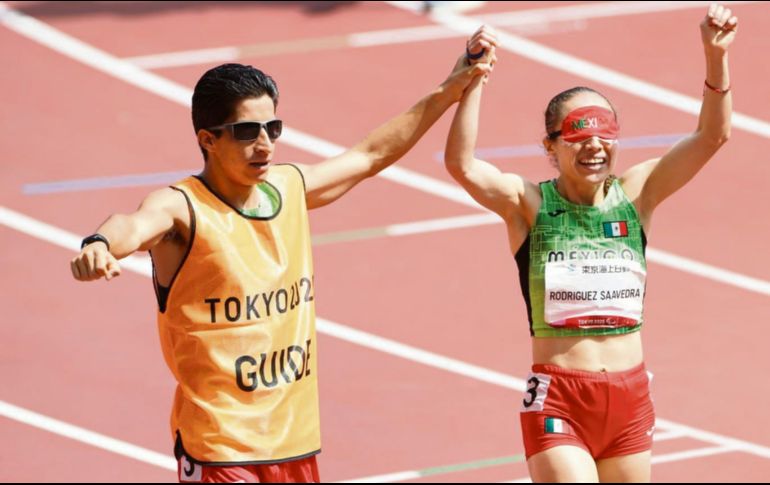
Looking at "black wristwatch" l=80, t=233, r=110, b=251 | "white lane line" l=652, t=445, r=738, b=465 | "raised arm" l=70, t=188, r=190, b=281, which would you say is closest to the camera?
"raised arm" l=70, t=188, r=190, b=281

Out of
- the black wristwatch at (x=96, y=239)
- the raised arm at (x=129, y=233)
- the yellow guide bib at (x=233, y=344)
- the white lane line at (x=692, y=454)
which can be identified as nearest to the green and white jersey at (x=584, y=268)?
the yellow guide bib at (x=233, y=344)

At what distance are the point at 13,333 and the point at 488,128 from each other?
3.24 metres

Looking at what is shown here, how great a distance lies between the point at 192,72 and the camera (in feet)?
30.6

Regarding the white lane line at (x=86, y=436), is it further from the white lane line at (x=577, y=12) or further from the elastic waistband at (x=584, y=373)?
the white lane line at (x=577, y=12)

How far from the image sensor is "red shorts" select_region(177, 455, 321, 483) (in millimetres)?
4270

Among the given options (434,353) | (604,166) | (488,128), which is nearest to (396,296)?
(434,353)

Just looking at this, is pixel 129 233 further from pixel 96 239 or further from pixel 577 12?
pixel 577 12

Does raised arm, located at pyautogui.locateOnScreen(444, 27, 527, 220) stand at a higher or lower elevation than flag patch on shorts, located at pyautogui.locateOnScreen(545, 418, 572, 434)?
higher

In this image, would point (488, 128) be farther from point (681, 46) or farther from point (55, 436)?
point (55, 436)

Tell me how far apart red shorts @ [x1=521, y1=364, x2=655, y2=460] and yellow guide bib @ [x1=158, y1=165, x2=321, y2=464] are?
0.91m

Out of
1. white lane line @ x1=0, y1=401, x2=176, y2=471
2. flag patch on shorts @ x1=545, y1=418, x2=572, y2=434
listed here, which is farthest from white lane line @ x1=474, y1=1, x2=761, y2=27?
flag patch on shorts @ x1=545, y1=418, x2=572, y2=434

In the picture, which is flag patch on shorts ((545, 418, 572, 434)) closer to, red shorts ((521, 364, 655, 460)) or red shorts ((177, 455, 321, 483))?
red shorts ((521, 364, 655, 460))

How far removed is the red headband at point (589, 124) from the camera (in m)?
4.92

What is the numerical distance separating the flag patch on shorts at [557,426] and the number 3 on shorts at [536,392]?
0.06 meters
